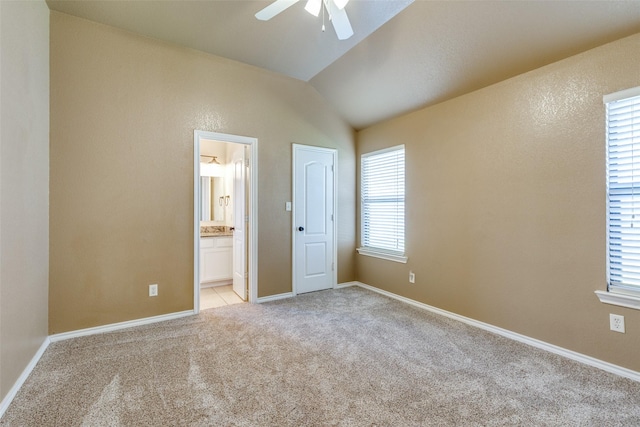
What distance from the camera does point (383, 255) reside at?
417 centimetres

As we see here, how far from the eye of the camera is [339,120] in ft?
14.7

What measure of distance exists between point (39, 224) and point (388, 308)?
11.5 ft

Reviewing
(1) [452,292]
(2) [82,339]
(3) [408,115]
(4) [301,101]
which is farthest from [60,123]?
(1) [452,292]

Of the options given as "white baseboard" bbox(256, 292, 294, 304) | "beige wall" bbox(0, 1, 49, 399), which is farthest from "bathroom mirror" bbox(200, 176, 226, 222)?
"beige wall" bbox(0, 1, 49, 399)

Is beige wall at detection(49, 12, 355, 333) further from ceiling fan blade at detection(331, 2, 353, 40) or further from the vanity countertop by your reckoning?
Answer: ceiling fan blade at detection(331, 2, 353, 40)

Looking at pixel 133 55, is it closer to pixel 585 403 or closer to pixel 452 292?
pixel 452 292

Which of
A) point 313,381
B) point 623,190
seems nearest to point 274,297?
point 313,381

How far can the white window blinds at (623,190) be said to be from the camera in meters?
2.12

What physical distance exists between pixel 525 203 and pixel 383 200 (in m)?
1.81

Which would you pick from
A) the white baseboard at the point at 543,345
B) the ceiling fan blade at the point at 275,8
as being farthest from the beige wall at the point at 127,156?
the white baseboard at the point at 543,345

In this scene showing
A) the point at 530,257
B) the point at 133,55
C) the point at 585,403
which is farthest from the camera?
the point at 133,55

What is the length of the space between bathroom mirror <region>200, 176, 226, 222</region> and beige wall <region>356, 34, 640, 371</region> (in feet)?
11.0

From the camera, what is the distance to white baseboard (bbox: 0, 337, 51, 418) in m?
1.76

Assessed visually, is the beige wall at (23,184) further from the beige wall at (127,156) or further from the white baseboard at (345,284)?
the white baseboard at (345,284)
